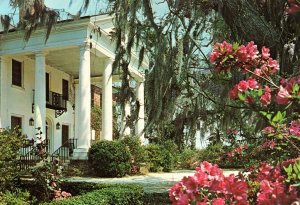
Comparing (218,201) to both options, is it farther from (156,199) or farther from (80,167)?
(80,167)

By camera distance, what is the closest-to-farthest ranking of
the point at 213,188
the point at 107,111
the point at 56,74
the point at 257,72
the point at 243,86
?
the point at 213,188 < the point at 243,86 < the point at 257,72 < the point at 107,111 < the point at 56,74

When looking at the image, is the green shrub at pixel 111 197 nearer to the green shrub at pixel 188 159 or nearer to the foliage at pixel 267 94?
the foliage at pixel 267 94

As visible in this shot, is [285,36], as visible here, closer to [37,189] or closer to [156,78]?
[156,78]

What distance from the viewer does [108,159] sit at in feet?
51.4

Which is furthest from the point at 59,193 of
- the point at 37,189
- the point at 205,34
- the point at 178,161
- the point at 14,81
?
the point at 178,161

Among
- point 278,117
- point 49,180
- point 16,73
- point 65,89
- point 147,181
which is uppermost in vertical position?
point 16,73

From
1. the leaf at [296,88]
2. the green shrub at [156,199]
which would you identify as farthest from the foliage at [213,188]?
the green shrub at [156,199]

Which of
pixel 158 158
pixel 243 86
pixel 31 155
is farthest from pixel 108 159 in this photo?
pixel 243 86

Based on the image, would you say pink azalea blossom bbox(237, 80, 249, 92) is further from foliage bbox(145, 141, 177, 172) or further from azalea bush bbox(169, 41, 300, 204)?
foliage bbox(145, 141, 177, 172)

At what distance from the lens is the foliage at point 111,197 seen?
686cm

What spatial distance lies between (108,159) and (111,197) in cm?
792

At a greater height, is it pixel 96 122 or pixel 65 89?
pixel 65 89

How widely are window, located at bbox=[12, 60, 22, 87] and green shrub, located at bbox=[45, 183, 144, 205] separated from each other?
10543mm

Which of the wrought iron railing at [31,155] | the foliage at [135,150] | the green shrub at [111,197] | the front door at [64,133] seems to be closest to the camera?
the green shrub at [111,197]
